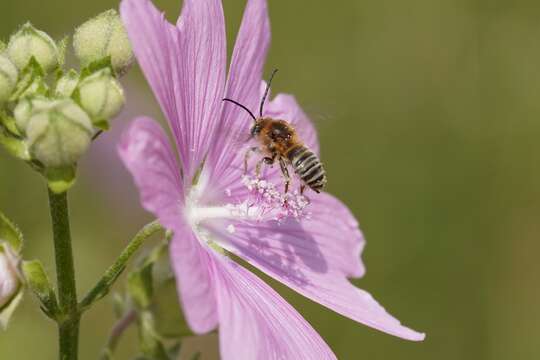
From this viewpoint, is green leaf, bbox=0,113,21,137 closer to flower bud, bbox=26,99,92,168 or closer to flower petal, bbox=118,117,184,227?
flower bud, bbox=26,99,92,168

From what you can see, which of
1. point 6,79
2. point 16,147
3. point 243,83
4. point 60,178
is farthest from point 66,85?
point 243,83

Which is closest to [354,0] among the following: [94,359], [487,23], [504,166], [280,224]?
[487,23]

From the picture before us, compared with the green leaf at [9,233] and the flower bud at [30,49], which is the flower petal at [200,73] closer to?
the flower bud at [30,49]

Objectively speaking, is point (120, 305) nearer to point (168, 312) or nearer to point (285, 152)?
point (168, 312)

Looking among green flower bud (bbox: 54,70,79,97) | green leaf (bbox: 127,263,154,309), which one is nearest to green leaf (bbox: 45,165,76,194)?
green flower bud (bbox: 54,70,79,97)

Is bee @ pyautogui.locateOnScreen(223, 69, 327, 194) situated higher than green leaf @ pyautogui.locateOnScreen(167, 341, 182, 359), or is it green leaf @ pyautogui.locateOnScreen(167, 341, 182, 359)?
bee @ pyautogui.locateOnScreen(223, 69, 327, 194)

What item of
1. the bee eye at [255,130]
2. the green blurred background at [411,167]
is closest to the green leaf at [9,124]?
the bee eye at [255,130]

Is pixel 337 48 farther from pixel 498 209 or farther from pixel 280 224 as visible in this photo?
pixel 280 224
